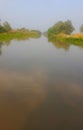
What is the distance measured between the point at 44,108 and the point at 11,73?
5.30m

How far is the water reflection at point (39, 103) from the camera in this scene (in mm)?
5781

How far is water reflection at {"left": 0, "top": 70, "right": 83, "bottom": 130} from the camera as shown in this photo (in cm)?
578

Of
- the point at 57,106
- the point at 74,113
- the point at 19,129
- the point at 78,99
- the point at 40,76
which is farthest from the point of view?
the point at 40,76

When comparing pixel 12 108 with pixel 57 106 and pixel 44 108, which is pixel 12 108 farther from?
pixel 57 106

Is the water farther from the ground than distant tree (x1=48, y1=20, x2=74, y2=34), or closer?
closer

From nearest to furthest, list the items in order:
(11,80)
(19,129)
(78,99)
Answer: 1. (19,129)
2. (78,99)
3. (11,80)

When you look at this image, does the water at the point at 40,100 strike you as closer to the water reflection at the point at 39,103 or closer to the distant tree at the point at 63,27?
the water reflection at the point at 39,103

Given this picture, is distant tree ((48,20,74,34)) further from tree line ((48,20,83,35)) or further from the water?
the water

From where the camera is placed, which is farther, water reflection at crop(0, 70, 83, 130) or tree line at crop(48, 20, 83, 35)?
tree line at crop(48, 20, 83, 35)

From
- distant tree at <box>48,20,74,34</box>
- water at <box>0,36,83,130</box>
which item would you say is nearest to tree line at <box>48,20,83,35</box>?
distant tree at <box>48,20,74,34</box>

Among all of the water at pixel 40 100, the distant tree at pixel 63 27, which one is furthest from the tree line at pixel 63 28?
the water at pixel 40 100

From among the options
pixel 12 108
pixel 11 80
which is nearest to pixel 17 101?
pixel 12 108

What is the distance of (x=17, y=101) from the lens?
7309 millimetres

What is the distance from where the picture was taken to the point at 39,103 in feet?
23.9
